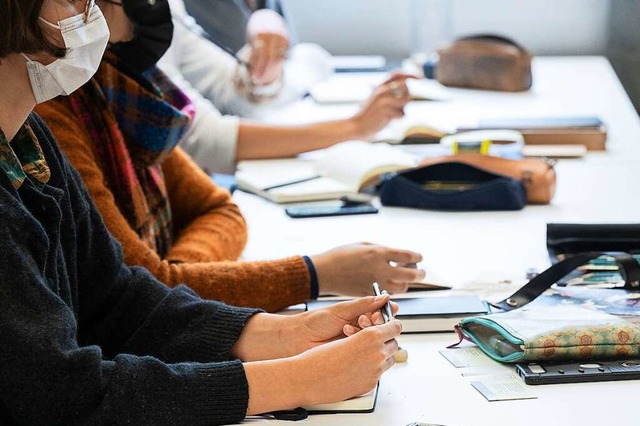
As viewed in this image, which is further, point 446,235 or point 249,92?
point 249,92

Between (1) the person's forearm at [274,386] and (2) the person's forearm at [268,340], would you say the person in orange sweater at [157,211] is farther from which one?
(1) the person's forearm at [274,386]

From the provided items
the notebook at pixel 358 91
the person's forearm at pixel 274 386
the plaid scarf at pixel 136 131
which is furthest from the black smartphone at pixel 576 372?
the notebook at pixel 358 91

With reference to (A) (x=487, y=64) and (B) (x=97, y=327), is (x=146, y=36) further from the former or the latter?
(A) (x=487, y=64)

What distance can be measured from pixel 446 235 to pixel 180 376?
89cm

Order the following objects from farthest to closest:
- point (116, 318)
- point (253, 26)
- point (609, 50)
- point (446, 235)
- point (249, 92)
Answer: point (609, 50) → point (253, 26) → point (249, 92) → point (446, 235) → point (116, 318)

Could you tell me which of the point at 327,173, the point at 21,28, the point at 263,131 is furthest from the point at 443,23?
the point at 21,28

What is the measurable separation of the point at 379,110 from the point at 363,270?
960 mm

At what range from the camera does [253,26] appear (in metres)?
3.20

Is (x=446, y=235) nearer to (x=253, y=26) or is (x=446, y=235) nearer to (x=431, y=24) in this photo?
(x=253, y=26)

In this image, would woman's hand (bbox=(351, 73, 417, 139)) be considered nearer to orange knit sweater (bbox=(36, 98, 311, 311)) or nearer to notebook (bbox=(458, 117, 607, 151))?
notebook (bbox=(458, 117, 607, 151))

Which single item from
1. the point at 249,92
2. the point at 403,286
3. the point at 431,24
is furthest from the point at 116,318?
the point at 431,24

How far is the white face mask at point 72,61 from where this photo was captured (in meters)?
1.19

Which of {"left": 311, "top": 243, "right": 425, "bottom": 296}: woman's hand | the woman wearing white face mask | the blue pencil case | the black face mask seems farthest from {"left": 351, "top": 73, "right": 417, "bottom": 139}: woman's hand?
the woman wearing white face mask

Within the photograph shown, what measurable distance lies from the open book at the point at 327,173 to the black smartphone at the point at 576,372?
0.93 m
